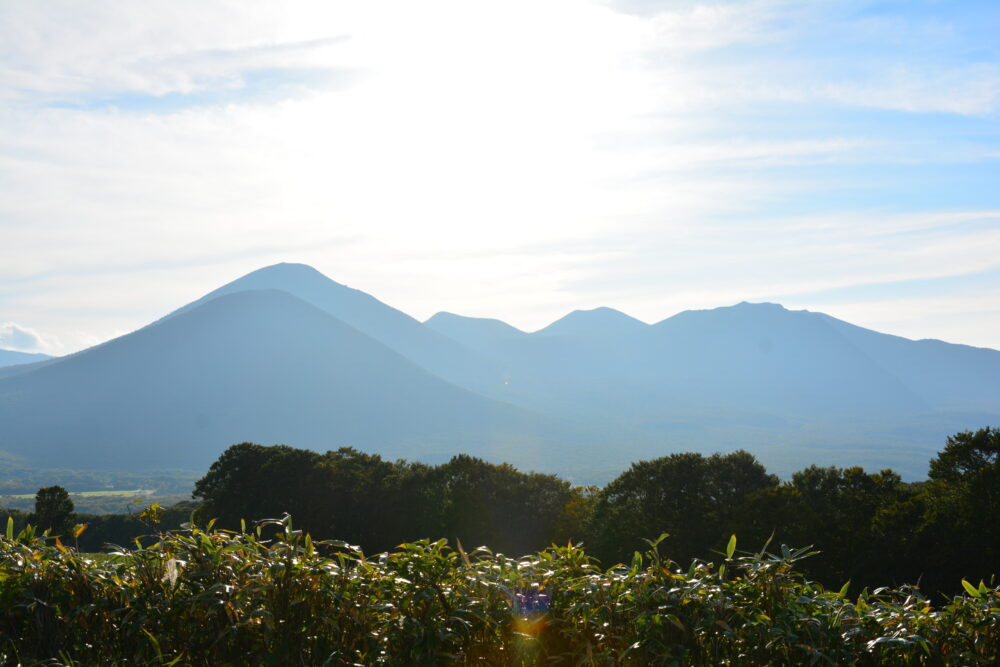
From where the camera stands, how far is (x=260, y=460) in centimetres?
3556

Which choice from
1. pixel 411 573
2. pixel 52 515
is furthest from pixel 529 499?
pixel 411 573

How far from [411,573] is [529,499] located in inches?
1213

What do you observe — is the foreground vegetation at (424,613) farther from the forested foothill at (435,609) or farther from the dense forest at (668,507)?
the dense forest at (668,507)

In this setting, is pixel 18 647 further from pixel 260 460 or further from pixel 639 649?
pixel 260 460

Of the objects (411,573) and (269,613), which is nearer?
(269,613)

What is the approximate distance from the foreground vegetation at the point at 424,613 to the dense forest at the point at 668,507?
13421mm

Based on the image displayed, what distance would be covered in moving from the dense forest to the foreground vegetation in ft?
44.0

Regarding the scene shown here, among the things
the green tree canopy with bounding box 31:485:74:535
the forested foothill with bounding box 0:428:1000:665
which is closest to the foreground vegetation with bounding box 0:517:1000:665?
the forested foothill with bounding box 0:428:1000:665

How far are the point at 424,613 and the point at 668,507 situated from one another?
84.5 ft

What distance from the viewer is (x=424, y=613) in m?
3.40

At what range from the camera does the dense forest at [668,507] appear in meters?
21.5

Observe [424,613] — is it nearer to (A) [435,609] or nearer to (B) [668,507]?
(A) [435,609]

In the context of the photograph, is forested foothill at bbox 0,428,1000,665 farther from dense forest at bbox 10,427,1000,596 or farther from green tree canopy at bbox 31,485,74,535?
green tree canopy at bbox 31,485,74,535

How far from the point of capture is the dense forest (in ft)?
70.5
